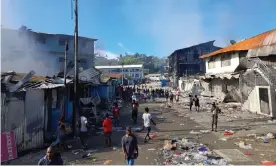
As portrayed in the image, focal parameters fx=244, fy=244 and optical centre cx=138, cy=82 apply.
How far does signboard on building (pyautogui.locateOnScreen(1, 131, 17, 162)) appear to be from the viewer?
792 centimetres

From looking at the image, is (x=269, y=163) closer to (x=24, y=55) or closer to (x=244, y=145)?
(x=244, y=145)

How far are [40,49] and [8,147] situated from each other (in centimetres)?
2343

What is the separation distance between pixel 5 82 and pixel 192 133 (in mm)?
8420

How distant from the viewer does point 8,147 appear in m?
8.08

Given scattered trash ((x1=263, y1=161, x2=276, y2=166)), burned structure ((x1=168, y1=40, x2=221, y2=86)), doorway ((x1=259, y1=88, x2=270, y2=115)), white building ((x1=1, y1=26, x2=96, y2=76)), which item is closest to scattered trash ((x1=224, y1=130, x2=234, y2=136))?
scattered trash ((x1=263, y1=161, x2=276, y2=166))

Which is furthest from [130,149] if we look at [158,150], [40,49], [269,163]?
[40,49]

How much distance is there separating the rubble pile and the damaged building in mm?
8838

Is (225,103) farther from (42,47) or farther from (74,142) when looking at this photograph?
(42,47)

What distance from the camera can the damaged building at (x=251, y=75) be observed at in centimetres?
1630

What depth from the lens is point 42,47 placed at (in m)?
29.8

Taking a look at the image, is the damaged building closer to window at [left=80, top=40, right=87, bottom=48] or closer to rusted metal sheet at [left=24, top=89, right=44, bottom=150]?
rusted metal sheet at [left=24, top=89, right=44, bottom=150]

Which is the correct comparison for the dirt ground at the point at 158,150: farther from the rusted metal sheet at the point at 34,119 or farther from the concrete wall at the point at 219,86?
the concrete wall at the point at 219,86

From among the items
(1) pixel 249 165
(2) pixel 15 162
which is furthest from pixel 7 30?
(1) pixel 249 165

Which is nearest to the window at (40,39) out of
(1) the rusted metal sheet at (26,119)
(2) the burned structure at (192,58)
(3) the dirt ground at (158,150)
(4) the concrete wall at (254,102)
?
(3) the dirt ground at (158,150)
